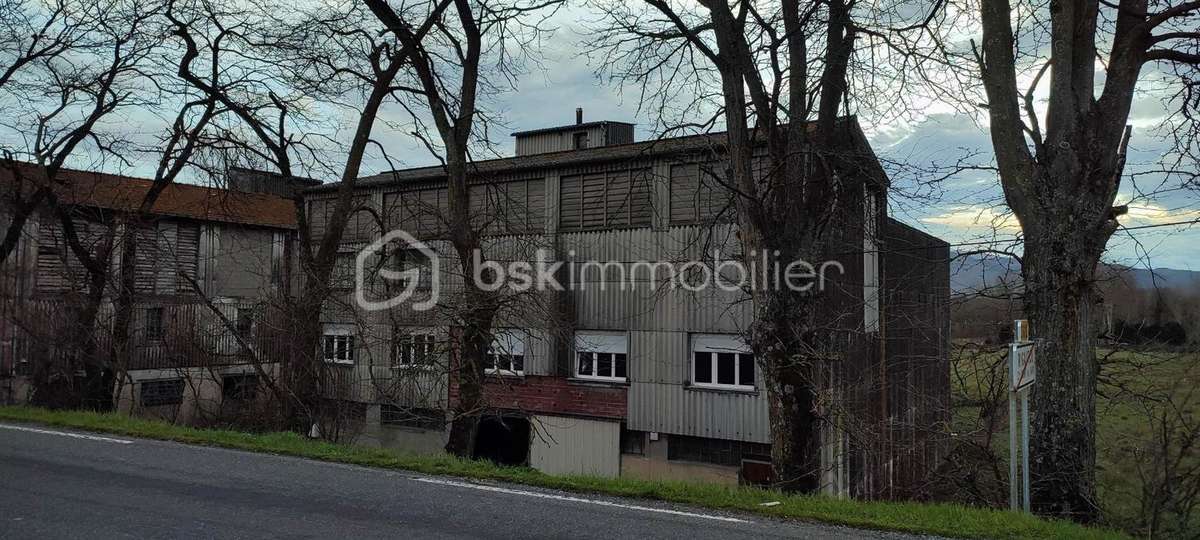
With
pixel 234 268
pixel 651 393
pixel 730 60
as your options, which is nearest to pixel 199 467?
pixel 730 60

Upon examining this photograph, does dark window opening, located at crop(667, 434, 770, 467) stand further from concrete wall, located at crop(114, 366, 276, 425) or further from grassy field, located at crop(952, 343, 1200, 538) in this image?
concrete wall, located at crop(114, 366, 276, 425)

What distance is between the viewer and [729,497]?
23.0ft

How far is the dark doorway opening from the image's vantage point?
21.2 metres

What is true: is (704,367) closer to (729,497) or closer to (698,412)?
(698,412)

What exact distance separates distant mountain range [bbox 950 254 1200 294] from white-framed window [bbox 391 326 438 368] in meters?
7.50

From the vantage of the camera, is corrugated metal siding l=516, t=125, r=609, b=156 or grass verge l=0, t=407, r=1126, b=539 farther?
corrugated metal siding l=516, t=125, r=609, b=156

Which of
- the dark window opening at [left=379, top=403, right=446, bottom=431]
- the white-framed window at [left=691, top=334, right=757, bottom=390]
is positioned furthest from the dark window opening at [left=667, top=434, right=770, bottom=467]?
the dark window opening at [left=379, top=403, right=446, bottom=431]

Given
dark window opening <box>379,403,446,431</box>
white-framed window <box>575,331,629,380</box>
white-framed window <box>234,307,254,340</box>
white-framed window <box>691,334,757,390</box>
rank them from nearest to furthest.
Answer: white-framed window <box>234,307,254,340</box> → white-framed window <box>691,334,757,390</box> → white-framed window <box>575,331,629,380</box> → dark window opening <box>379,403,446,431</box>

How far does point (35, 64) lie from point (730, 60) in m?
15.7

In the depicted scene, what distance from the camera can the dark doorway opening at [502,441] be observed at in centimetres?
2120

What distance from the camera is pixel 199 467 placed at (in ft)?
27.5

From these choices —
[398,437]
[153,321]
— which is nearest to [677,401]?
[398,437]

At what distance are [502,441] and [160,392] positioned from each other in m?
13.4

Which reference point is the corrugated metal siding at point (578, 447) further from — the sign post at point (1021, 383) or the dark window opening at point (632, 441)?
the sign post at point (1021, 383)
